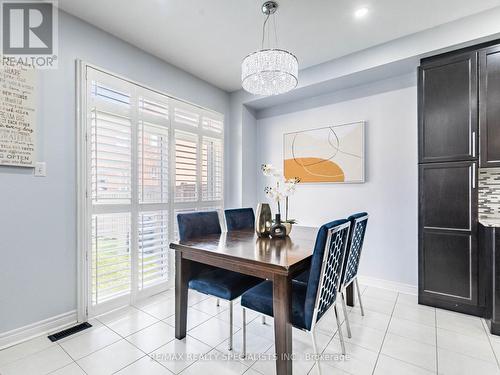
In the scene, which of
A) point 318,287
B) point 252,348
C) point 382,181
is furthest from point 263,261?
point 382,181

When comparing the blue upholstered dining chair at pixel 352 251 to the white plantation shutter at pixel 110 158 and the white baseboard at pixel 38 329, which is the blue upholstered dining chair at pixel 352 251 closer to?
the white plantation shutter at pixel 110 158

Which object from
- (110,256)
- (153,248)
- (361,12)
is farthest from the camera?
(153,248)

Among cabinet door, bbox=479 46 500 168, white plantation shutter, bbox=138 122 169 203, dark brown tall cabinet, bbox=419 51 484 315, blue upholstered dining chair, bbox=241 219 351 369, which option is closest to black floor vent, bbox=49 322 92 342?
white plantation shutter, bbox=138 122 169 203

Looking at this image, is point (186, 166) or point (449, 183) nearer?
point (449, 183)

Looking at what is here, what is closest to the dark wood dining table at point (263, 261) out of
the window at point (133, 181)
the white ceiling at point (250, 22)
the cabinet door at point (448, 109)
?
the window at point (133, 181)

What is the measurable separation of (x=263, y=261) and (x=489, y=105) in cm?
243

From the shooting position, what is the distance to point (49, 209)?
81.8 inches

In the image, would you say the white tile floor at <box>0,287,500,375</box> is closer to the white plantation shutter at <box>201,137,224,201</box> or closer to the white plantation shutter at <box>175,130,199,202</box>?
the white plantation shutter at <box>175,130,199,202</box>

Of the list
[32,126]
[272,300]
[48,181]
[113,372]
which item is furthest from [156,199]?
[272,300]

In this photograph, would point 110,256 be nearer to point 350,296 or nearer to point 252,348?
point 252,348

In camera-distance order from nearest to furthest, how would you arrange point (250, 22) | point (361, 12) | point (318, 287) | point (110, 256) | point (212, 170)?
point (318, 287), point (361, 12), point (250, 22), point (110, 256), point (212, 170)

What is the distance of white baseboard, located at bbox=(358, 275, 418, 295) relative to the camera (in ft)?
9.27

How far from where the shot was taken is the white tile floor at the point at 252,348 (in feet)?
5.42

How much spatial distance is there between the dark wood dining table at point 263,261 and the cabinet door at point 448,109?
4.89 ft
